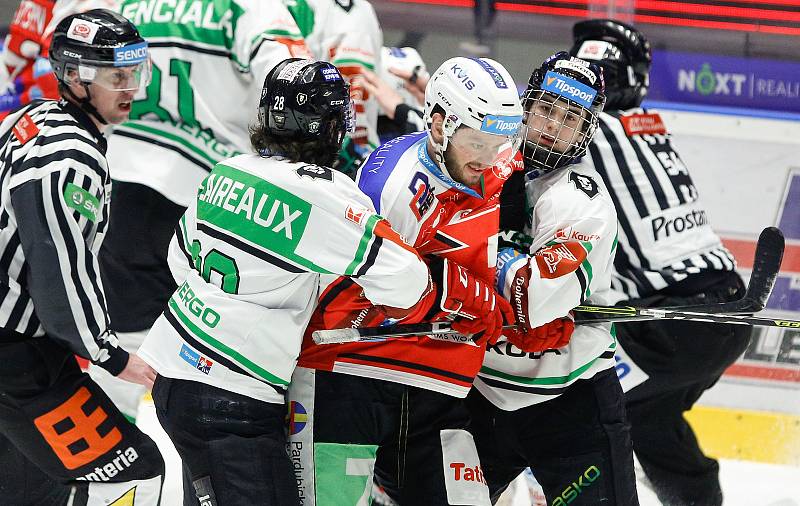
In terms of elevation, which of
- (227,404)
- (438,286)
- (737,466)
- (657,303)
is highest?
(438,286)

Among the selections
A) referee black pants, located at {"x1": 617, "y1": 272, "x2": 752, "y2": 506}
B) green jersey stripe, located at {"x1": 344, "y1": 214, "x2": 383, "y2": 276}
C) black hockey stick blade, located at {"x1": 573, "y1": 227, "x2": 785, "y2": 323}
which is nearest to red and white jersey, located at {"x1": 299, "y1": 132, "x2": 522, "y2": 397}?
green jersey stripe, located at {"x1": 344, "y1": 214, "x2": 383, "y2": 276}

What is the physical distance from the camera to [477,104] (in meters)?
2.36

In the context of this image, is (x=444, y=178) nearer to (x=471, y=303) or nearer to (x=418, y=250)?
(x=418, y=250)

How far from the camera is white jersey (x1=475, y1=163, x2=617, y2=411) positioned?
2.46m

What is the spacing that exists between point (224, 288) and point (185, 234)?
17 centimetres

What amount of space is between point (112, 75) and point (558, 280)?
1.23 meters

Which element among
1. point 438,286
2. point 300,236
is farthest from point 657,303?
point 300,236

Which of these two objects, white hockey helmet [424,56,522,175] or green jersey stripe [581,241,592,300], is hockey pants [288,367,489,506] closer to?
green jersey stripe [581,241,592,300]

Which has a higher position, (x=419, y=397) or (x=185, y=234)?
(x=185, y=234)

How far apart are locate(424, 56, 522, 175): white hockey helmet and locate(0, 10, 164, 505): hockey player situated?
866 millimetres

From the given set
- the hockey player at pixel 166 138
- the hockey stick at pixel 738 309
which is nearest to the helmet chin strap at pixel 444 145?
the hockey stick at pixel 738 309

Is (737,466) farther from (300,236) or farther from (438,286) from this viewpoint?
(300,236)

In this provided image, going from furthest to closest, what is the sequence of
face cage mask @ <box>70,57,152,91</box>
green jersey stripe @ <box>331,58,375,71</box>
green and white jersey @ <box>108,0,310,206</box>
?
1. green jersey stripe @ <box>331,58,375,71</box>
2. green and white jersey @ <box>108,0,310,206</box>
3. face cage mask @ <box>70,57,152,91</box>

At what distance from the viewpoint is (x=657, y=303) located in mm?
3420
